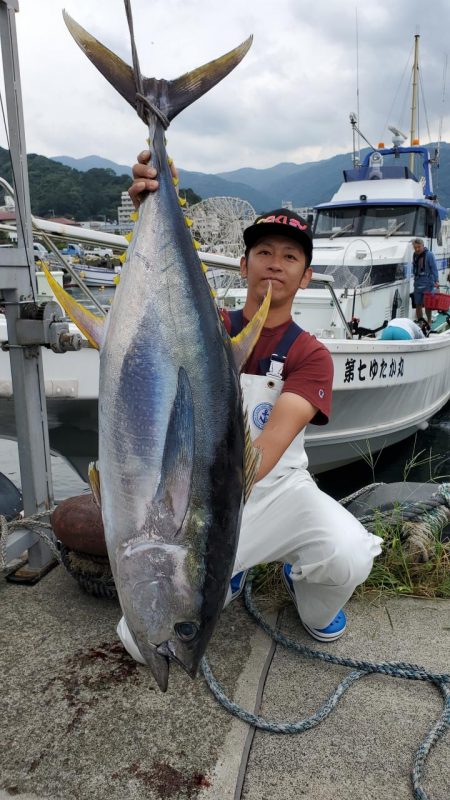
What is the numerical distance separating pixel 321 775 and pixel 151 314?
1.45m

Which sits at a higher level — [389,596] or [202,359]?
[202,359]

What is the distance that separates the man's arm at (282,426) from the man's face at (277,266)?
449 mm

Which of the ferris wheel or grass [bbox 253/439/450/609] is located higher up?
the ferris wheel

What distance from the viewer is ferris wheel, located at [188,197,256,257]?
10.9 meters

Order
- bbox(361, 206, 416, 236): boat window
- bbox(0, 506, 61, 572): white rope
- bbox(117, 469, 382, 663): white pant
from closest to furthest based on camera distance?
bbox(117, 469, 382, 663): white pant
bbox(0, 506, 61, 572): white rope
bbox(361, 206, 416, 236): boat window

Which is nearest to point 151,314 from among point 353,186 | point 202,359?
point 202,359

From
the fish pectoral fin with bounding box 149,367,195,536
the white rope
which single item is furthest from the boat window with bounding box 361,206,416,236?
the fish pectoral fin with bounding box 149,367,195,536

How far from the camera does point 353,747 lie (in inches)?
69.9

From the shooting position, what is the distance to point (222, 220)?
1210cm

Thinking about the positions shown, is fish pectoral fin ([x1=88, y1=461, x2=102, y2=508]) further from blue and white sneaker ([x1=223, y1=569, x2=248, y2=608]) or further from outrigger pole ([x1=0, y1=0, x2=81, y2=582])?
blue and white sneaker ([x1=223, y1=569, x2=248, y2=608])

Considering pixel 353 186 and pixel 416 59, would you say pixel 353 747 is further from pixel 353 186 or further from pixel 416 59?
pixel 416 59

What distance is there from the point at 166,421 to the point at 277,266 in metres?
1.07

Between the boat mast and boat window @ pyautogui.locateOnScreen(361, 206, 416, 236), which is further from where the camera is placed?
the boat mast

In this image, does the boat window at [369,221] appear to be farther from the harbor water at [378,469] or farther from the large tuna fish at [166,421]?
the large tuna fish at [166,421]
